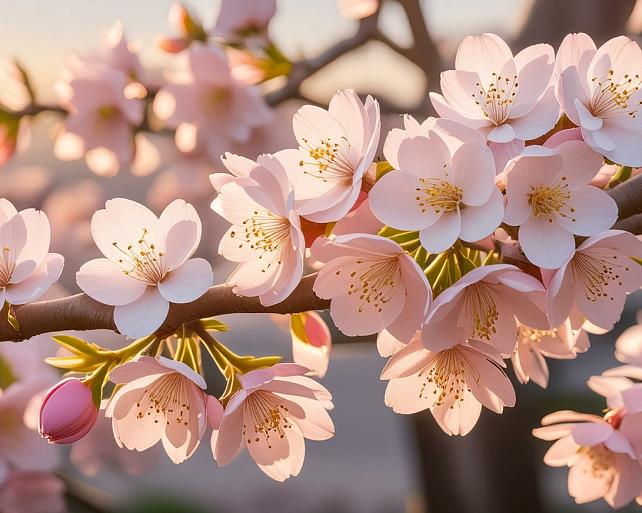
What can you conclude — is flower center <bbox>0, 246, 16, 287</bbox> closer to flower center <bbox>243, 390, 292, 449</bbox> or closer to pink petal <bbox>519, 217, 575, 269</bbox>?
flower center <bbox>243, 390, 292, 449</bbox>

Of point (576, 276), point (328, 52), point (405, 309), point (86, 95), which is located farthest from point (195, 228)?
point (86, 95)

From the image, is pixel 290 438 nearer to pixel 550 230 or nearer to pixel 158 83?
pixel 550 230

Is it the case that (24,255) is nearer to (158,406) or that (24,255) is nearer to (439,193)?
(158,406)

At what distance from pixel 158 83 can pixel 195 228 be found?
0.98 m

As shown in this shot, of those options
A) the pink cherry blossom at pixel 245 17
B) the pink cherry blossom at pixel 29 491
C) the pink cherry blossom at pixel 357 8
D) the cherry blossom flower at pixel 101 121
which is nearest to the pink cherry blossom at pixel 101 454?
the pink cherry blossom at pixel 29 491

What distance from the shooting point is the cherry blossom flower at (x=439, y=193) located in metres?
0.58

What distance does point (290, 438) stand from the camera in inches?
28.4

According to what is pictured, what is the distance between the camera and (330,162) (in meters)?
0.64

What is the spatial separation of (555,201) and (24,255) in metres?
0.39

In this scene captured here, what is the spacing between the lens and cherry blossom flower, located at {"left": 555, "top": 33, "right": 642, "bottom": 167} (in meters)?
0.61

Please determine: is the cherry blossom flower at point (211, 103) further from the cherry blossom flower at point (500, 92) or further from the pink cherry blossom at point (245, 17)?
the cherry blossom flower at point (500, 92)

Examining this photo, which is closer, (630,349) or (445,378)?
(445,378)

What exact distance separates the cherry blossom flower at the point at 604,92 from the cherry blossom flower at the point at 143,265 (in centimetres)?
28

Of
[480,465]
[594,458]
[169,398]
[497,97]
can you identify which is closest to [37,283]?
[169,398]
